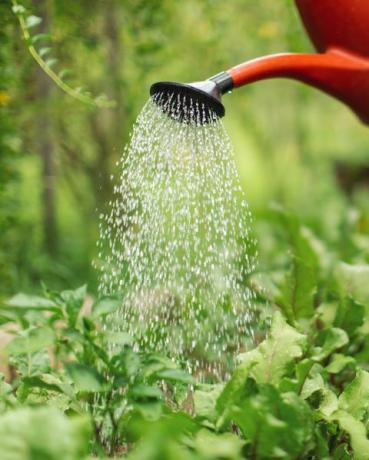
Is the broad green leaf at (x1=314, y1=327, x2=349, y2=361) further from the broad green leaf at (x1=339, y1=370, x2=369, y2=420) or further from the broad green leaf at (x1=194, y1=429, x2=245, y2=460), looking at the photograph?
the broad green leaf at (x1=194, y1=429, x2=245, y2=460)

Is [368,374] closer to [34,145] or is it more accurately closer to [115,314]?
[115,314]

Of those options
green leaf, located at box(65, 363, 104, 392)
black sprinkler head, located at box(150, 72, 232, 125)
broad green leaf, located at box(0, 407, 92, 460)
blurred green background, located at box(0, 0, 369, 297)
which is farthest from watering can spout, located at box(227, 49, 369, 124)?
broad green leaf, located at box(0, 407, 92, 460)

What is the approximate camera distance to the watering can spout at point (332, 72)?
162cm

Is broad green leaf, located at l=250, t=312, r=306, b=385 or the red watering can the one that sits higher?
the red watering can

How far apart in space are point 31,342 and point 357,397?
0.60m

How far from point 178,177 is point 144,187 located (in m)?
0.08

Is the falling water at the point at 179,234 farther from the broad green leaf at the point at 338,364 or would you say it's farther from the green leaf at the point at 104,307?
the broad green leaf at the point at 338,364

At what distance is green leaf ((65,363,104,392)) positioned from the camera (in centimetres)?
119

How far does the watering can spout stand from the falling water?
18 centimetres

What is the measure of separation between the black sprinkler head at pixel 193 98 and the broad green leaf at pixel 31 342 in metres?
0.48

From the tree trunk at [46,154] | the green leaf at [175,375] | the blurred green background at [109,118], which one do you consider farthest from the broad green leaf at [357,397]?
the tree trunk at [46,154]

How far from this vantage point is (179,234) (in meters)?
1.75

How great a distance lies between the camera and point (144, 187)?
1.76m

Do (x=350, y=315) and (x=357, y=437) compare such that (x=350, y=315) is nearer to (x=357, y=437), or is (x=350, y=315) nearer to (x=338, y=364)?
(x=338, y=364)
